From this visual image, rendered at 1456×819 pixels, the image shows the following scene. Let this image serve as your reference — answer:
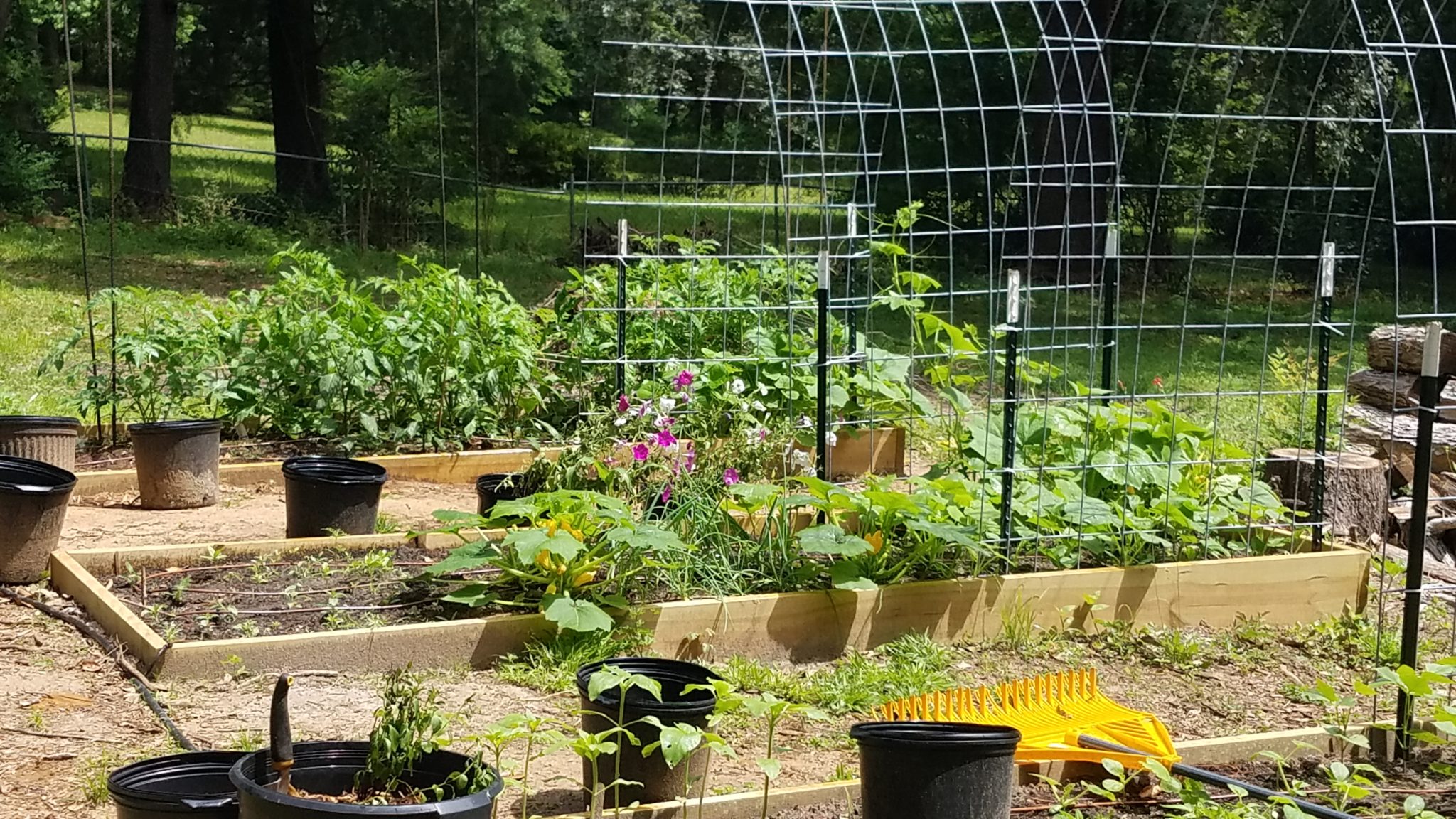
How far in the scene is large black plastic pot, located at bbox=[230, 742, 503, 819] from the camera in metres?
2.43

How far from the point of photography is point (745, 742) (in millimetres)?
3891

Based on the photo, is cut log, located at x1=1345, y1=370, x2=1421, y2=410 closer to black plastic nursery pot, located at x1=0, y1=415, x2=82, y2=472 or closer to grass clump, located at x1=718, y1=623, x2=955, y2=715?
grass clump, located at x1=718, y1=623, x2=955, y2=715

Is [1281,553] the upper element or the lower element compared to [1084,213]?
lower

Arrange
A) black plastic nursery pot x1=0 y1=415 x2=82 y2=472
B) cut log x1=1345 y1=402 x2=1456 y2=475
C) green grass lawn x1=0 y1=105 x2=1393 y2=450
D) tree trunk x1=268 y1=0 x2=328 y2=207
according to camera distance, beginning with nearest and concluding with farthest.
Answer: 1. black plastic nursery pot x1=0 y1=415 x2=82 y2=472
2. cut log x1=1345 y1=402 x2=1456 y2=475
3. green grass lawn x1=0 y1=105 x2=1393 y2=450
4. tree trunk x1=268 y1=0 x2=328 y2=207

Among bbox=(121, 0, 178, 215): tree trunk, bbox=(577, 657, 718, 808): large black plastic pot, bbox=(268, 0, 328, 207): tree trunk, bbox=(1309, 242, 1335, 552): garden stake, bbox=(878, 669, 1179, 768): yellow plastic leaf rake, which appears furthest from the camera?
bbox=(268, 0, 328, 207): tree trunk

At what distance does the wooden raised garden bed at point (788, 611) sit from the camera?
169 inches

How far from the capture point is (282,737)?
8.29 ft

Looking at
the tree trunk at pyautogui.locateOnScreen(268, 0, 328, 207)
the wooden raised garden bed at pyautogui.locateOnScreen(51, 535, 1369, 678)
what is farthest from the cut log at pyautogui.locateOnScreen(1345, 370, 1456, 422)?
the tree trunk at pyautogui.locateOnScreen(268, 0, 328, 207)

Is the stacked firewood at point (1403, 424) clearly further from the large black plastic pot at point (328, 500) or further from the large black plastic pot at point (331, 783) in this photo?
the large black plastic pot at point (331, 783)

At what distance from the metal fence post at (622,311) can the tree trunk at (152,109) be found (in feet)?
35.7

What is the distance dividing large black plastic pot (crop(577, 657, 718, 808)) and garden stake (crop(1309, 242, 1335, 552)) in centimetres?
311

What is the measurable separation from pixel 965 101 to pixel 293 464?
1418 cm

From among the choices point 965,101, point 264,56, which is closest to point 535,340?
point 965,101

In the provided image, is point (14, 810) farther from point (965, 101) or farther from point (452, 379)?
point (965, 101)
